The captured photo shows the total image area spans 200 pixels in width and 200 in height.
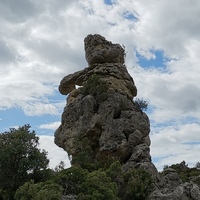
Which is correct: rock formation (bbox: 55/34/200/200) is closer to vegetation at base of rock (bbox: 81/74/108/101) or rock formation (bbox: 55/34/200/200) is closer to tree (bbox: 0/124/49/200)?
vegetation at base of rock (bbox: 81/74/108/101)

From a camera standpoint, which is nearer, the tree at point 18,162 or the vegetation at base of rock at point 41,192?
the vegetation at base of rock at point 41,192

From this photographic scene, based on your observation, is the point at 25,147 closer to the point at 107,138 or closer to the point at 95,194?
the point at 95,194

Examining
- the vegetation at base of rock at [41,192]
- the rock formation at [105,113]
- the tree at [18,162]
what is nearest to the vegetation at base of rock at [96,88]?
the rock formation at [105,113]

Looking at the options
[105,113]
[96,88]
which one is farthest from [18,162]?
[96,88]

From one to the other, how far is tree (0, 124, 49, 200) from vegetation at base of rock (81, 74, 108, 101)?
13.9 metres

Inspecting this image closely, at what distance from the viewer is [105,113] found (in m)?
39.8

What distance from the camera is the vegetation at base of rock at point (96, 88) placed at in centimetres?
4112

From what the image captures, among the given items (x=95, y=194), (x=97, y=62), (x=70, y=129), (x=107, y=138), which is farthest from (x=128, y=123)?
(x=95, y=194)

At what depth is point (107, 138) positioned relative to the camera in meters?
38.0

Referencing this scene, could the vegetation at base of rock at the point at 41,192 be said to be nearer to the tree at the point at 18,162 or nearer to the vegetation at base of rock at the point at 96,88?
the tree at the point at 18,162

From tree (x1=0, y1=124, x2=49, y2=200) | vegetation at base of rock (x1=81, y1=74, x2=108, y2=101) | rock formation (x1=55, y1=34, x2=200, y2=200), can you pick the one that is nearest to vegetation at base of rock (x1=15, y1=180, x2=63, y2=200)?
tree (x1=0, y1=124, x2=49, y2=200)

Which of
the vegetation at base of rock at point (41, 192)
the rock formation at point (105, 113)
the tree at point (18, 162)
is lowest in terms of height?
the vegetation at base of rock at point (41, 192)

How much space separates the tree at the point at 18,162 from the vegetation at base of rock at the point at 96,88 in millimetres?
13940

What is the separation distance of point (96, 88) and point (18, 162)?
15.8 meters
